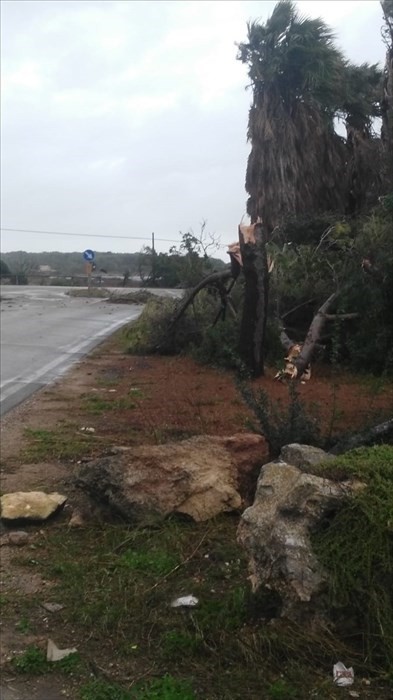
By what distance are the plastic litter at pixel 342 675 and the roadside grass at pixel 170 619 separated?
39 millimetres

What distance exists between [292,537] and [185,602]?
81 cm

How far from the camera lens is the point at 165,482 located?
534 cm

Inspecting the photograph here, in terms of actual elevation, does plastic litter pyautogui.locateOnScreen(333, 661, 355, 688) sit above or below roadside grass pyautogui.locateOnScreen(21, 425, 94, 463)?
above

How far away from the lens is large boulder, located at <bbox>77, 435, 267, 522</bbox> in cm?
528

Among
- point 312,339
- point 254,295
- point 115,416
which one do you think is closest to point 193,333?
point 254,295

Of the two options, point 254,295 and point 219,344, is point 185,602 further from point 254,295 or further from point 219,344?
point 219,344

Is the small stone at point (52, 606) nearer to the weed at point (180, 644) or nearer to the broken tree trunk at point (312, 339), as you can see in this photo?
the weed at point (180, 644)

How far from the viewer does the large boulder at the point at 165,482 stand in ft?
17.3

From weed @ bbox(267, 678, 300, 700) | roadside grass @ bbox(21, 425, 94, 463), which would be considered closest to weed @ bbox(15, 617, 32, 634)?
weed @ bbox(267, 678, 300, 700)

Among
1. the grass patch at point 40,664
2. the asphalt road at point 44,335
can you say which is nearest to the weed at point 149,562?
the grass patch at point 40,664

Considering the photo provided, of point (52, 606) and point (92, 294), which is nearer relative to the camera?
point (52, 606)

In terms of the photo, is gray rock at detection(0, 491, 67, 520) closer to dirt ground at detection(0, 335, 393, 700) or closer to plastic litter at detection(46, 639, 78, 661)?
dirt ground at detection(0, 335, 393, 700)

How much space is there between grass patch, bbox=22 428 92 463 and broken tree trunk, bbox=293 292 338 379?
407 cm

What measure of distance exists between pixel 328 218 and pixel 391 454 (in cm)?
1408
